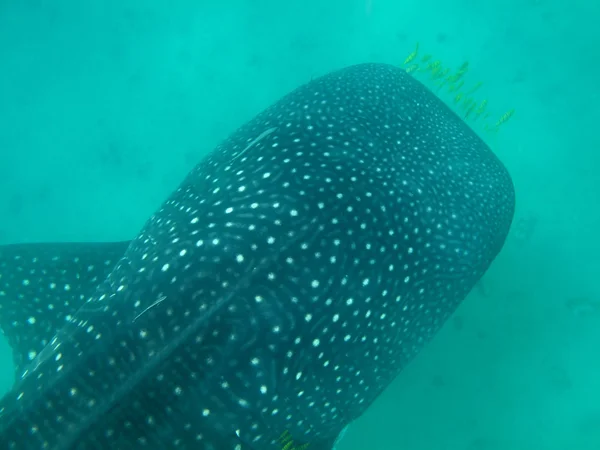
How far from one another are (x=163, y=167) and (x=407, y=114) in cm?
790

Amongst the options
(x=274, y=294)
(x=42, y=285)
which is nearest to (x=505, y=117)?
(x=274, y=294)

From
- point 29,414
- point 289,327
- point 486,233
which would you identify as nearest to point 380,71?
point 486,233

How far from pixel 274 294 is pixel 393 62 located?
8.84 meters

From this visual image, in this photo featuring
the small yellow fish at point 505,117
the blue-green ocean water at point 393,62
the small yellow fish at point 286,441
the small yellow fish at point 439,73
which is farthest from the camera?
the small yellow fish at point 439,73

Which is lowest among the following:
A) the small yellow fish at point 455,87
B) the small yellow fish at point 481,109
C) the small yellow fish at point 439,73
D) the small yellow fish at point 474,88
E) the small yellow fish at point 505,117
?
the small yellow fish at point 505,117

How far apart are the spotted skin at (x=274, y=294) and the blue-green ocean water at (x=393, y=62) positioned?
3876 mm

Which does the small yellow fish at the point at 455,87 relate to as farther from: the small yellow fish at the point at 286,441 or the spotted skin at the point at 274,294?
the small yellow fish at the point at 286,441

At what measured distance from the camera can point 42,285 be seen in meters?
4.94

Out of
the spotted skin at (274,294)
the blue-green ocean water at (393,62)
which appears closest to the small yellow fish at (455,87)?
the blue-green ocean water at (393,62)

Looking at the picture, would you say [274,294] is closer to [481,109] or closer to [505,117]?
[505,117]

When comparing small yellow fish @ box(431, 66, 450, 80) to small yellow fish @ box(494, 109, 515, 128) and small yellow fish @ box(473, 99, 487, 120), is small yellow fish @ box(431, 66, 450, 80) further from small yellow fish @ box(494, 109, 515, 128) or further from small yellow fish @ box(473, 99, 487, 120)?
small yellow fish @ box(494, 109, 515, 128)

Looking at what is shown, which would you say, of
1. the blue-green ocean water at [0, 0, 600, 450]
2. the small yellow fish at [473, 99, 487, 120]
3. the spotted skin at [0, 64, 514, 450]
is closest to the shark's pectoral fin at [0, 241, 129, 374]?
the spotted skin at [0, 64, 514, 450]

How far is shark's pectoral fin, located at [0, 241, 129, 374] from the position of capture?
475 cm

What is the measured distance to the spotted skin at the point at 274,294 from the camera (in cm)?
322
